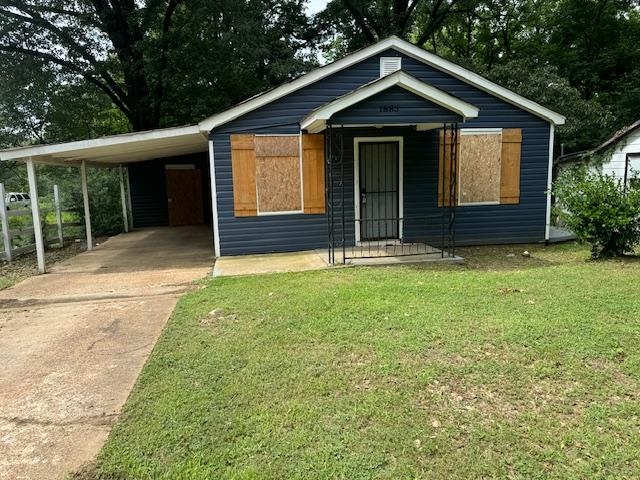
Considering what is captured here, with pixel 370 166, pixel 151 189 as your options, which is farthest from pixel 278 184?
pixel 151 189

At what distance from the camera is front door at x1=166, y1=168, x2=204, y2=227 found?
53.9ft

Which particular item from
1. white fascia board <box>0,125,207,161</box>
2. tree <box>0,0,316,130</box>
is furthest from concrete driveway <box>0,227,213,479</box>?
tree <box>0,0,316,130</box>

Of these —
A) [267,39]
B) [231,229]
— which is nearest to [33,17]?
[267,39]

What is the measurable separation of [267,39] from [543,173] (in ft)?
38.4

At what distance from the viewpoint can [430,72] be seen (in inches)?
364

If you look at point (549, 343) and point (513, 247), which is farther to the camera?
point (513, 247)

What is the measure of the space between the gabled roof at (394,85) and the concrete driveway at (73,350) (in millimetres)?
3394

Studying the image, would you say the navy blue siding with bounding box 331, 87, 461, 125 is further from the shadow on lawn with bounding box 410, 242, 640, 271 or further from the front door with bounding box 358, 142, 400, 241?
the shadow on lawn with bounding box 410, 242, 640, 271

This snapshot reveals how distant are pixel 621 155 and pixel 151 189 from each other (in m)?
14.7

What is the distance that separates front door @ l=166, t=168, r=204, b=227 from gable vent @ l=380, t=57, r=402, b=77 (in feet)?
31.4

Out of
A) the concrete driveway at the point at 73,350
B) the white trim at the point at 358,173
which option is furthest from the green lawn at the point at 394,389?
the white trim at the point at 358,173

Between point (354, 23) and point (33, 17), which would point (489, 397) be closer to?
point (33, 17)

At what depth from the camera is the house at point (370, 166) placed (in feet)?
28.1

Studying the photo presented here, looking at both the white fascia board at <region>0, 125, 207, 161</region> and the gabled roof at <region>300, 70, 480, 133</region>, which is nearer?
the gabled roof at <region>300, 70, 480, 133</region>
